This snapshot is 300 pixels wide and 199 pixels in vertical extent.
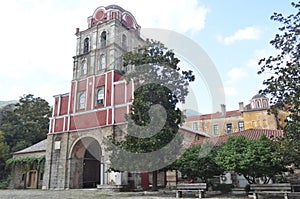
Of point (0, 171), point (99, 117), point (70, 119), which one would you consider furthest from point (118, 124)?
point (0, 171)

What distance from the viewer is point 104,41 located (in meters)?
28.4

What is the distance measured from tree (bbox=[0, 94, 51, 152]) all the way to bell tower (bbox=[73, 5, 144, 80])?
529 inches

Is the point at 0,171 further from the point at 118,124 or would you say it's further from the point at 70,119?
the point at 118,124

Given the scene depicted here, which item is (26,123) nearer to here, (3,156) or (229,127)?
(3,156)

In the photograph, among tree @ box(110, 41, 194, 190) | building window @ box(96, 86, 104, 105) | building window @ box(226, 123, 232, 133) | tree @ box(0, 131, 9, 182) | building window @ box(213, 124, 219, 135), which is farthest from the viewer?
building window @ box(213, 124, 219, 135)

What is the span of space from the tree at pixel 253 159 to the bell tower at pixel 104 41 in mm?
16879

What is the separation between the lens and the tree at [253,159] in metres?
11.3

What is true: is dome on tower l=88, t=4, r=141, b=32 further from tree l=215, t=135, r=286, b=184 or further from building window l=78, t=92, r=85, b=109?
tree l=215, t=135, r=286, b=184

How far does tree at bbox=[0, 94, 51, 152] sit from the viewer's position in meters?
35.4

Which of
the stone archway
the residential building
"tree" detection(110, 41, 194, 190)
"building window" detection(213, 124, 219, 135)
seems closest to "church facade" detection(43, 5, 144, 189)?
the stone archway

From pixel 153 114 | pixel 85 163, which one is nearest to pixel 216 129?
pixel 85 163

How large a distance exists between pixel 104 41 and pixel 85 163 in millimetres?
12943

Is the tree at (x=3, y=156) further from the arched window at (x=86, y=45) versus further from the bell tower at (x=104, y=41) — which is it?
the arched window at (x=86, y=45)

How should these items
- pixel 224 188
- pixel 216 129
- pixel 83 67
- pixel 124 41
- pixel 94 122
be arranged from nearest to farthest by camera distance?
pixel 224 188 → pixel 94 122 → pixel 124 41 → pixel 83 67 → pixel 216 129
